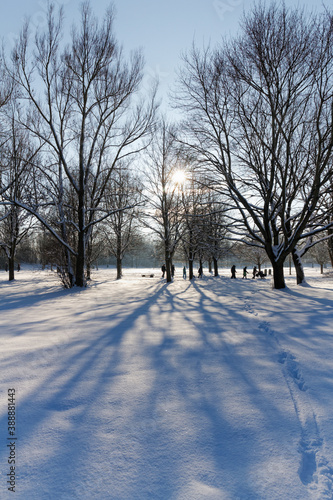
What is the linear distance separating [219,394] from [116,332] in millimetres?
2519

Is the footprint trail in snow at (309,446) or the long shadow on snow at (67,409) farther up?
the long shadow on snow at (67,409)

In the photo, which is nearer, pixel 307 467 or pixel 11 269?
pixel 307 467

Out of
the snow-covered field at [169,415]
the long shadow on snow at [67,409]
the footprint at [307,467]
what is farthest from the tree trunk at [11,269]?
the footprint at [307,467]

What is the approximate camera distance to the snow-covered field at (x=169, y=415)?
160 cm

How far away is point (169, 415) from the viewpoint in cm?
224

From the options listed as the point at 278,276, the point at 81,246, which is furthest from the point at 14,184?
the point at 278,276

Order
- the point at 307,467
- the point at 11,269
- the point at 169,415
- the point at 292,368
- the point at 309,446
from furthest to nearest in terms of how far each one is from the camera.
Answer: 1. the point at 11,269
2. the point at 292,368
3. the point at 169,415
4. the point at 309,446
5. the point at 307,467

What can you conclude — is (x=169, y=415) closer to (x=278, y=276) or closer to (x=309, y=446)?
(x=309, y=446)

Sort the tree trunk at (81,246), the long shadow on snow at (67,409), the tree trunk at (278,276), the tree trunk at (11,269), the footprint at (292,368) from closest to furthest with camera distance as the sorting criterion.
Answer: the long shadow on snow at (67,409) → the footprint at (292,368) → the tree trunk at (278,276) → the tree trunk at (81,246) → the tree trunk at (11,269)

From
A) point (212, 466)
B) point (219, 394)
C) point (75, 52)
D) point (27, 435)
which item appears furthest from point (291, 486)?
point (75, 52)

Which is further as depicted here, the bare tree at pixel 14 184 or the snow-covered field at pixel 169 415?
the bare tree at pixel 14 184

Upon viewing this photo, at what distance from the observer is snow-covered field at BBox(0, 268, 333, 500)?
5.24 ft

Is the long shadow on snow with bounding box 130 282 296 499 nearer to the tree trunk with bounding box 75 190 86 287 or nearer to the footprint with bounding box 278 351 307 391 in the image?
the footprint with bounding box 278 351 307 391

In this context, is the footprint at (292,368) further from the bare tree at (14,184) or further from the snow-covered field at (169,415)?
the bare tree at (14,184)
